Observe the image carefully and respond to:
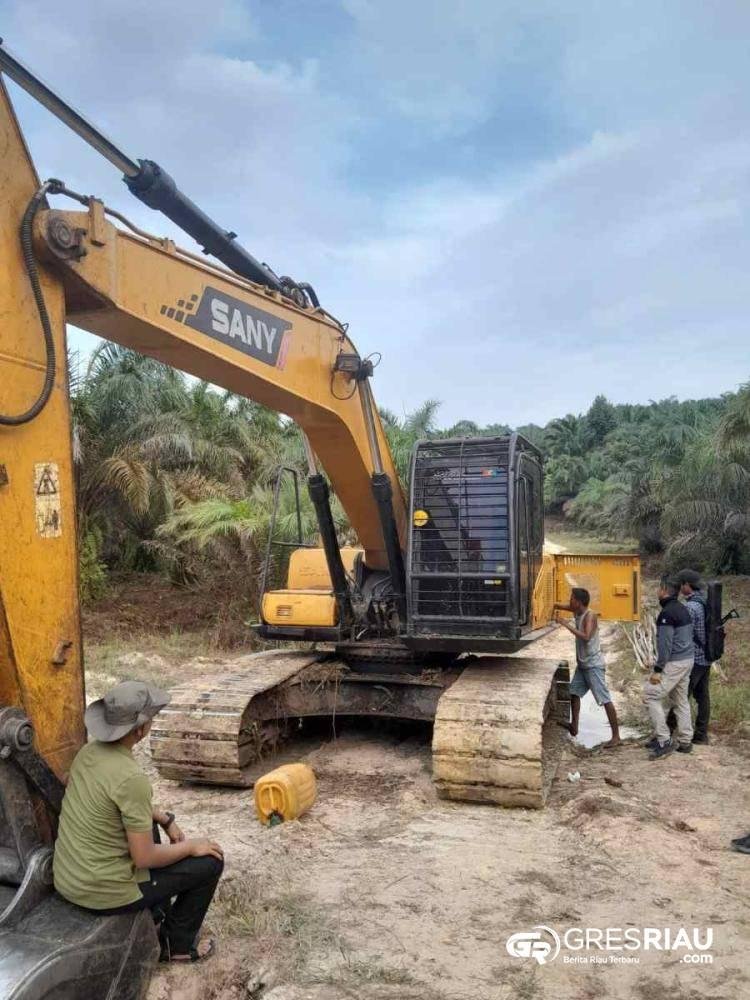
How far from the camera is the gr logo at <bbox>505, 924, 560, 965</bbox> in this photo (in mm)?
4134

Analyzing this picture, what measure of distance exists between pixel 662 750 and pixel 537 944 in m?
3.89

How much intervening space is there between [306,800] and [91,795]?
9.46 ft

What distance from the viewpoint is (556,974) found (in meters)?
3.96

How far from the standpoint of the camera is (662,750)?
25.4 ft

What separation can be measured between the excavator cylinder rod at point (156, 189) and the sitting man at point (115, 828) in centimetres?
281

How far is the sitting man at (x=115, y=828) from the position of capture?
137 inches

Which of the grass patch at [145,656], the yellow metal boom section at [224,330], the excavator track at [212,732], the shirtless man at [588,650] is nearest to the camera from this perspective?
the yellow metal boom section at [224,330]

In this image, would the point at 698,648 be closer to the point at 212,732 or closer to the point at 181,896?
the point at 212,732

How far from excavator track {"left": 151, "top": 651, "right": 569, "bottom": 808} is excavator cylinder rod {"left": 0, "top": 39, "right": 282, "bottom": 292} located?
3271 millimetres

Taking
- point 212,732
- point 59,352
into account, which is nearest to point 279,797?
point 212,732

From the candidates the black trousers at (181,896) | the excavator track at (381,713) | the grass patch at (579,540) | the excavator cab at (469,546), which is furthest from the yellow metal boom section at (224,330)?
the grass patch at (579,540)

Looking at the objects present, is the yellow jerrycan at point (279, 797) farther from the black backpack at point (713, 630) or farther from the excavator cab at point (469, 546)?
the black backpack at point (713, 630)

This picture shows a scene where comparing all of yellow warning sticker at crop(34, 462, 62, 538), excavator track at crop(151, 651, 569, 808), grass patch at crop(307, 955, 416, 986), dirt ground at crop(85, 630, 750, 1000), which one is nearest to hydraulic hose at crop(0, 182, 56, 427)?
yellow warning sticker at crop(34, 462, 62, 538)

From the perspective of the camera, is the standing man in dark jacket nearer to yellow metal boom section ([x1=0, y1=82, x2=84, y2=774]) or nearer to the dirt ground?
the dirt ground
